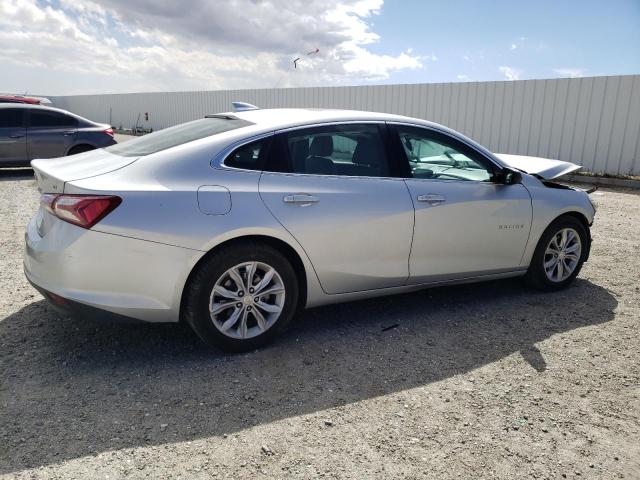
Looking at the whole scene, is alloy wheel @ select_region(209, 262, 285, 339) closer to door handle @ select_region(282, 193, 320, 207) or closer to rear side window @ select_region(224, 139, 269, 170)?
door handle @ select_region(282, 193, 320, 207)

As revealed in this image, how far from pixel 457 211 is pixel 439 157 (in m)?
0.49

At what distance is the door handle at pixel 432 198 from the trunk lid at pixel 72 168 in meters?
1.99

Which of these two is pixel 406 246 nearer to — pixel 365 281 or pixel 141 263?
pixel 365 281

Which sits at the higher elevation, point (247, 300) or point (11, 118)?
point (11, 118)

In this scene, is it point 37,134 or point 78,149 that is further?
point 78,149

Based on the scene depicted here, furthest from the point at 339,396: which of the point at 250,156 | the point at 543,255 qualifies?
the point at 543,255

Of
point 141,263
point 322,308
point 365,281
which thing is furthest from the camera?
point 322,308

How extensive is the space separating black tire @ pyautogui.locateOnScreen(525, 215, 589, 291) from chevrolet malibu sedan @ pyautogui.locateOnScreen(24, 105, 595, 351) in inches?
6.9

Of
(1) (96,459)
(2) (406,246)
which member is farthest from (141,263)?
(2) (406,246)

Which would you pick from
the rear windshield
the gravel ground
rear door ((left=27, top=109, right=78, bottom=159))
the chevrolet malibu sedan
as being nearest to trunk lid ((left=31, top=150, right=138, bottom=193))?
the chevrolet malibu sedan

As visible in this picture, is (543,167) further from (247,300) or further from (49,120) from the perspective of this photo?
(49,120)

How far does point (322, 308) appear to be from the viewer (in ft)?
14.0

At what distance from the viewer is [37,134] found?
34.7 ft

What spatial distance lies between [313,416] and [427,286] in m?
1.64
